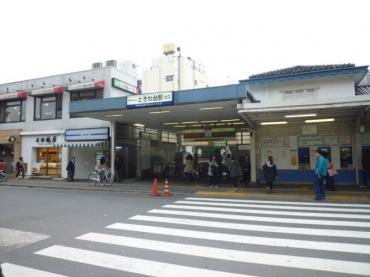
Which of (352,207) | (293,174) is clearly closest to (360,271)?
(352,207)

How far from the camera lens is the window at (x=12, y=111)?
27.0 metres

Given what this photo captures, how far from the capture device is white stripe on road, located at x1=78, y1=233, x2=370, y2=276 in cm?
512

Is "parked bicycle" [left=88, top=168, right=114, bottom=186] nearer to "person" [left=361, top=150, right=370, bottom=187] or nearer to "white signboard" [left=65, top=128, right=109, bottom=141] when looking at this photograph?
"white signboard" [left=65, top=128, right=109, bottom=141]

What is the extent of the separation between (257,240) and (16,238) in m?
5.41

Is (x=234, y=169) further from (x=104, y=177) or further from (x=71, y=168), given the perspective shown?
(x=71, y=168)

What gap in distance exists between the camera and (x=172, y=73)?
5078 centimetres

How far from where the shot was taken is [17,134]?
2647cm

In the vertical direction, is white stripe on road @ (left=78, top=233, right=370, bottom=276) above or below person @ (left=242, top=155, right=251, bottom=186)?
below

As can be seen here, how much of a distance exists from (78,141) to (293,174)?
48.0 feet

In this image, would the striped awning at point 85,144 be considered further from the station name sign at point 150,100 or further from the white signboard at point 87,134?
the station name sign at point 150,100

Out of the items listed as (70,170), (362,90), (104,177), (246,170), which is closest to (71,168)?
(70,170)

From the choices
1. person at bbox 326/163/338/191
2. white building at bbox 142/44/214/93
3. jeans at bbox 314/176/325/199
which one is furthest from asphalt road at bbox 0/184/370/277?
white building at bbox 142/44/214/93

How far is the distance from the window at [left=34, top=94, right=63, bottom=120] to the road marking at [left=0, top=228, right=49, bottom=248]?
18.1 m

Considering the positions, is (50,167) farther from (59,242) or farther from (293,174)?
(59,242)
